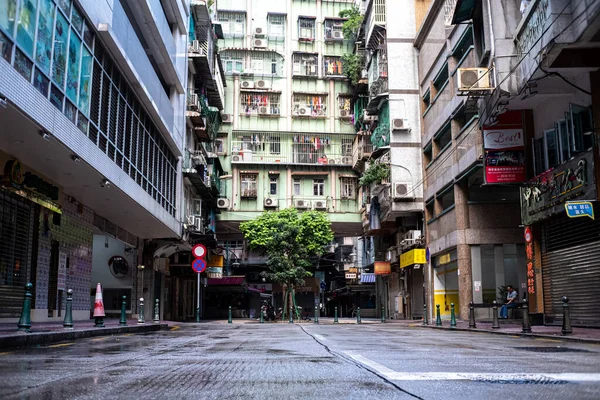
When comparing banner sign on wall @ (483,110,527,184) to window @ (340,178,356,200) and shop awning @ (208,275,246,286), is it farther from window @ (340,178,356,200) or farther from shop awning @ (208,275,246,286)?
shop awning @ (208,275,246,286)

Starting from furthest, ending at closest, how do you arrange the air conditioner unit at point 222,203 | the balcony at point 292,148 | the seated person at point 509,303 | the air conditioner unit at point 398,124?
the balcony at point 292,148 → the air conditioner unit at point 222,203 → the air conditioner unit at point 398,124 → the seated person at point 509,303

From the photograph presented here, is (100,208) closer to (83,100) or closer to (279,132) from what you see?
(83,100)

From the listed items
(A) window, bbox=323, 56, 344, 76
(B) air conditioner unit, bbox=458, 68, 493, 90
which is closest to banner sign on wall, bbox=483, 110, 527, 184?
(B) air conditioner unit, bbox=458, 68, 493, 90

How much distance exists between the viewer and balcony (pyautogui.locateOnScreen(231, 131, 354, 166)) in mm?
48406

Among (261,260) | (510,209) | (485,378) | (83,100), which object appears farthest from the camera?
(261,260)

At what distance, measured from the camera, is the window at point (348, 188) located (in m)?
48.2

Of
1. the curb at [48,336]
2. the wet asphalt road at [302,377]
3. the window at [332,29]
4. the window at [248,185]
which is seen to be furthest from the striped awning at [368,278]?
the wet asphalt road at [302,377]

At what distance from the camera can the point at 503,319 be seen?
22.4 m

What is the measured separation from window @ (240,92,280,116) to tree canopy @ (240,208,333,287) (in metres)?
11.3

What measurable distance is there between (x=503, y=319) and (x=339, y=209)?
26169 mm

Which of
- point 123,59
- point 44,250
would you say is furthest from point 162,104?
point 44,250

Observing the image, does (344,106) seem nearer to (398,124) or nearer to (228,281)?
(398,124)

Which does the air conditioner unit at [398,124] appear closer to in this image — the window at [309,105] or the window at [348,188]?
the window at [348,188]

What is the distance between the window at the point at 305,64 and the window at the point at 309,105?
1.77m
